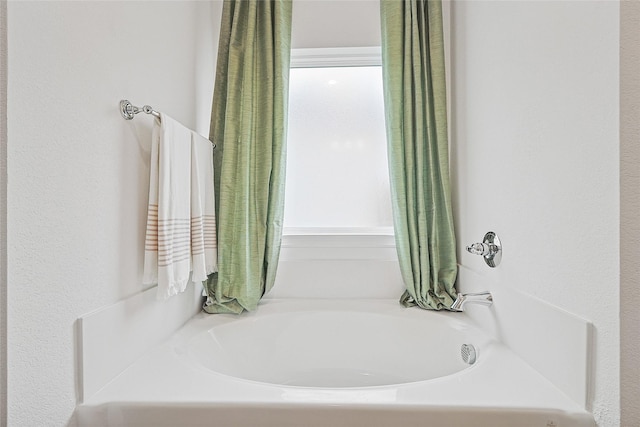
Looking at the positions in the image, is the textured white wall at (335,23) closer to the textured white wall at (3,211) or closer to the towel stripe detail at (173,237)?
the towel stripe detail at (173,237)

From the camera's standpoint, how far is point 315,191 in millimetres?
2035

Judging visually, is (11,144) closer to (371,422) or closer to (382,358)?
(371,422)

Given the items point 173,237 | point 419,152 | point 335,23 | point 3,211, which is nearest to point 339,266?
point 419,152

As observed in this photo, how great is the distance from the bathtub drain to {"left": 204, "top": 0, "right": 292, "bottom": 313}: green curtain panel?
0.90m

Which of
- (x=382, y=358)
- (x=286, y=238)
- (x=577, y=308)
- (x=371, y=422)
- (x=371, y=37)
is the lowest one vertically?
(x=382, y=358)

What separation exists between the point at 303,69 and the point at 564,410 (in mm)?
1835

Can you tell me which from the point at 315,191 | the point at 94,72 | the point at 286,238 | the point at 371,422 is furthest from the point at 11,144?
the point at 315,191

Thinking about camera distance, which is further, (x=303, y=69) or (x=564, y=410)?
(x=303, y=69)

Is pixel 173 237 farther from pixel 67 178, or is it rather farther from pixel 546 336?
pixel 546 336

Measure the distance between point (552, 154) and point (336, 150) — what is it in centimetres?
117

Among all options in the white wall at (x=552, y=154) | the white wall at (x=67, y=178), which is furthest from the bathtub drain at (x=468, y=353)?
the white wall at (x=67, y=178)

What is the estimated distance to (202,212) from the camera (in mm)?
1578

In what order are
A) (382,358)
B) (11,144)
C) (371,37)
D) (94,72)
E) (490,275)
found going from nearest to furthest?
(11,144), (94,72), (490,275), (382,358), (371,37)

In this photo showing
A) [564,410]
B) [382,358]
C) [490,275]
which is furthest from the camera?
[382,358]
